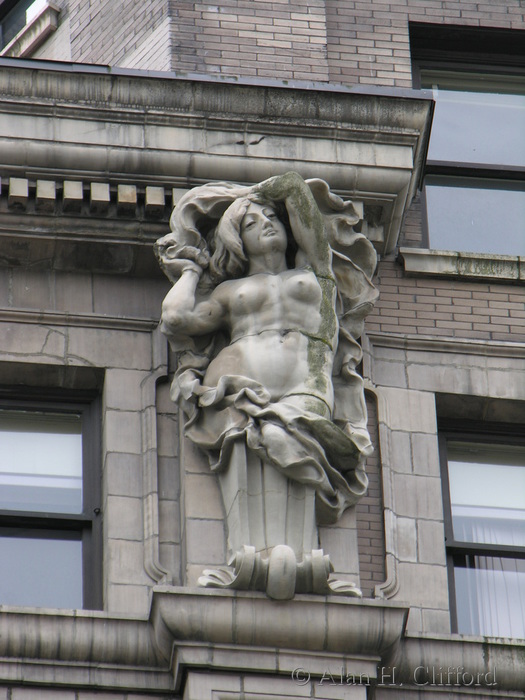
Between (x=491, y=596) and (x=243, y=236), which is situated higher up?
(x=243, y=236)

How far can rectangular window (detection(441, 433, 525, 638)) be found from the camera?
18.4 m

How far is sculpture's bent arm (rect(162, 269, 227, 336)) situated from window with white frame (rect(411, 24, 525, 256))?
9.61 ft

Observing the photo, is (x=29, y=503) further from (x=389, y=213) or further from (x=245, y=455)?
(x=389, y=213)

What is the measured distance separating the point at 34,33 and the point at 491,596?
765 cm

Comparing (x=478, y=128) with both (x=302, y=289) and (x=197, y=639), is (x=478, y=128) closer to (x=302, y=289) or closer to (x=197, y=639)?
(x=302, y=289)

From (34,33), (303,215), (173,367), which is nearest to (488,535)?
(173,367)

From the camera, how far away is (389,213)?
761 inches

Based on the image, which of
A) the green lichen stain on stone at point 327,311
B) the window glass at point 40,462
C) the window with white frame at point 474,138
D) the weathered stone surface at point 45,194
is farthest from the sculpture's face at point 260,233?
the window with white frame at point 474,138

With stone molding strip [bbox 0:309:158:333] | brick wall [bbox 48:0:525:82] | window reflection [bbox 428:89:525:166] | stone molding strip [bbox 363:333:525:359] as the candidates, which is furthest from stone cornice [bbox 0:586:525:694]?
window reflection [bbox 428:89:525:166]

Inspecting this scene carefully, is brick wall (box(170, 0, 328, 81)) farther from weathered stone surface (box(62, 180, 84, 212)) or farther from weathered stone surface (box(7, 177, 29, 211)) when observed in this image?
weathered stone surface (box(7, 177, 29, 211))

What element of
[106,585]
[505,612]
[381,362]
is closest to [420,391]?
[381,362]

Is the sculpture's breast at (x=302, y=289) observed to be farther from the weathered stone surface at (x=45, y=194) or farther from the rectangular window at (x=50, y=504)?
the weathered stone surface at (x=45, y=194)

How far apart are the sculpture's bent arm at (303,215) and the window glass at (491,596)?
2.59 meters

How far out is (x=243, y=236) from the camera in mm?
18344
